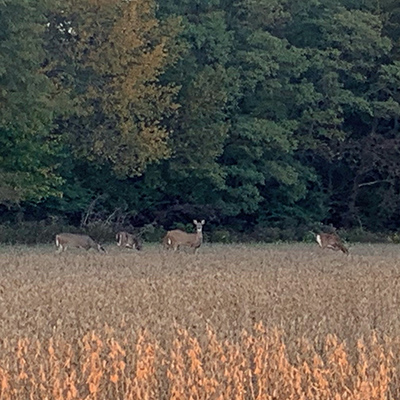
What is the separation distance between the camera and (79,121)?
119 feet

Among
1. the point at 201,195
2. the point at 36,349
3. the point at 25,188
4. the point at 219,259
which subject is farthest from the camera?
the point at 201,195

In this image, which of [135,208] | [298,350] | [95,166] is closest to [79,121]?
[95,166]

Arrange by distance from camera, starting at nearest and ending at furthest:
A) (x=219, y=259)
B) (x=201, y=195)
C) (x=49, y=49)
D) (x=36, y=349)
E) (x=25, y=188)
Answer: (x=36, y=349) → (x=219, y=259) → (x=25, y=188) → (x=49, y=49) → (x=201, y=195)

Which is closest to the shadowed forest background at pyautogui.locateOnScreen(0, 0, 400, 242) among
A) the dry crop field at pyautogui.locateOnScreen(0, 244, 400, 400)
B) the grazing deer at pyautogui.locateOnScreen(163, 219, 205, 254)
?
the grazing deer at pyautogui.locateOnScreen(163, 219, 205, 254)

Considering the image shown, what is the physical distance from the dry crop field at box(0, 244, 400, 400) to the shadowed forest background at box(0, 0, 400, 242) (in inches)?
460

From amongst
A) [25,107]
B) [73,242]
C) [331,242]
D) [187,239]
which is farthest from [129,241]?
[331,242]

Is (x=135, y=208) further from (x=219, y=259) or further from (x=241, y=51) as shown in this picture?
(x=219, y=259)

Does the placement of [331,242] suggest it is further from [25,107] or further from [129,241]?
[25,107]

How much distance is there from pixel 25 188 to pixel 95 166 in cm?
492

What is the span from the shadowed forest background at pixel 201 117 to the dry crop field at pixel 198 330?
11.7 meters

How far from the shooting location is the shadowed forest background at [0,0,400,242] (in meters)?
34.2

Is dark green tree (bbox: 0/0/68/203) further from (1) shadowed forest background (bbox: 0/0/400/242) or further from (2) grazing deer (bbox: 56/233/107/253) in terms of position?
(2) grazing deer (bbox: 56/233/107/253)

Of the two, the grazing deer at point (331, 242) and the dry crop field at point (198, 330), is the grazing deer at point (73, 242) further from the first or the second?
the grazing deer at point (331, 242)

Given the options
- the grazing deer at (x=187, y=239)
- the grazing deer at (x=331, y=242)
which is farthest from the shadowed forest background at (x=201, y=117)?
the grazing deer at (x=331, y=242)
